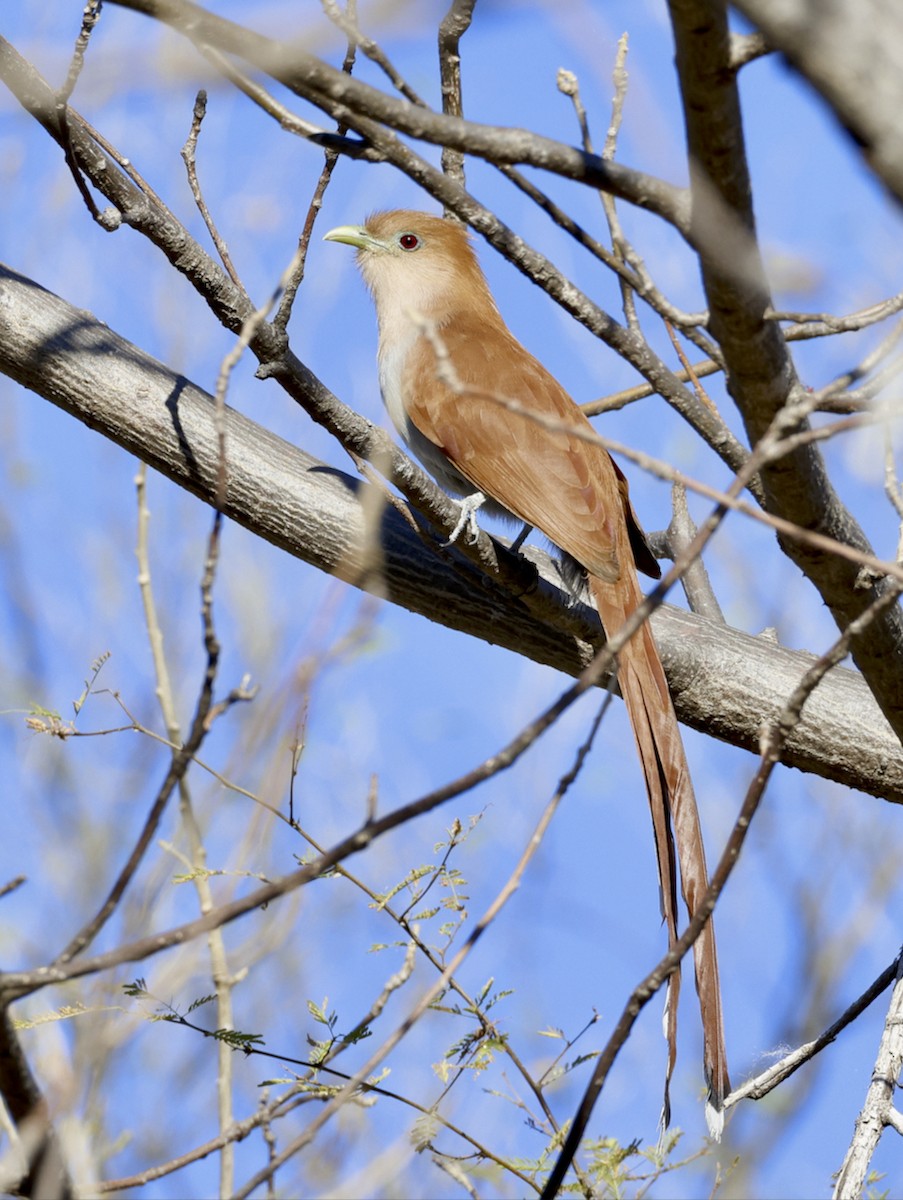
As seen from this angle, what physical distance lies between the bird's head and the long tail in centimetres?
175

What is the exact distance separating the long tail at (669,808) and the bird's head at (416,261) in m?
1.75

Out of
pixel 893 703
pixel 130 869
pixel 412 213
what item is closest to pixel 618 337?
pixel 893 703

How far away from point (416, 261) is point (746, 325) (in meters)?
3.44

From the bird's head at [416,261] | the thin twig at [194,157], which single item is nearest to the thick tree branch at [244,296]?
the thin twig at [194,157]

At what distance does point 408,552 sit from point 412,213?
2.06 metres

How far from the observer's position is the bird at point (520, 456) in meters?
3.11

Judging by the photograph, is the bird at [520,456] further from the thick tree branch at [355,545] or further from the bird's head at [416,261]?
the thick tree branch at [355,545]

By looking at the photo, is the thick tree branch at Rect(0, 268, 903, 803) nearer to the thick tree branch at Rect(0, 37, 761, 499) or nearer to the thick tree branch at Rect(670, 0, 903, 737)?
the thick tree branch at Rect(0, 37, 761, 499)

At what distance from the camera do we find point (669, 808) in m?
3.13

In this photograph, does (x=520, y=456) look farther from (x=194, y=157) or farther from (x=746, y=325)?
(x=746, y=325)

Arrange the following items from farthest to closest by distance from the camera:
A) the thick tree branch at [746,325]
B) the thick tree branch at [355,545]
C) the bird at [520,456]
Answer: the thick tree branch at [355,545] < the bird at [520,456] < the thick tree branch at [746,325]

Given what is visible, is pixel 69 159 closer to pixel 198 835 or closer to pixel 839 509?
pixel 198 835

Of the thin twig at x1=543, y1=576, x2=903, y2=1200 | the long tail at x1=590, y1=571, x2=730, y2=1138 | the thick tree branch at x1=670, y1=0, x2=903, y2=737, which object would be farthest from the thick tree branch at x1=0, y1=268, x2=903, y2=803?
the thin twig at x1=543, y1=576, x2=903, y2=1200

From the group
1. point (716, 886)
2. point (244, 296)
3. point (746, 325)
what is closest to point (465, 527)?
point (244, 296)
